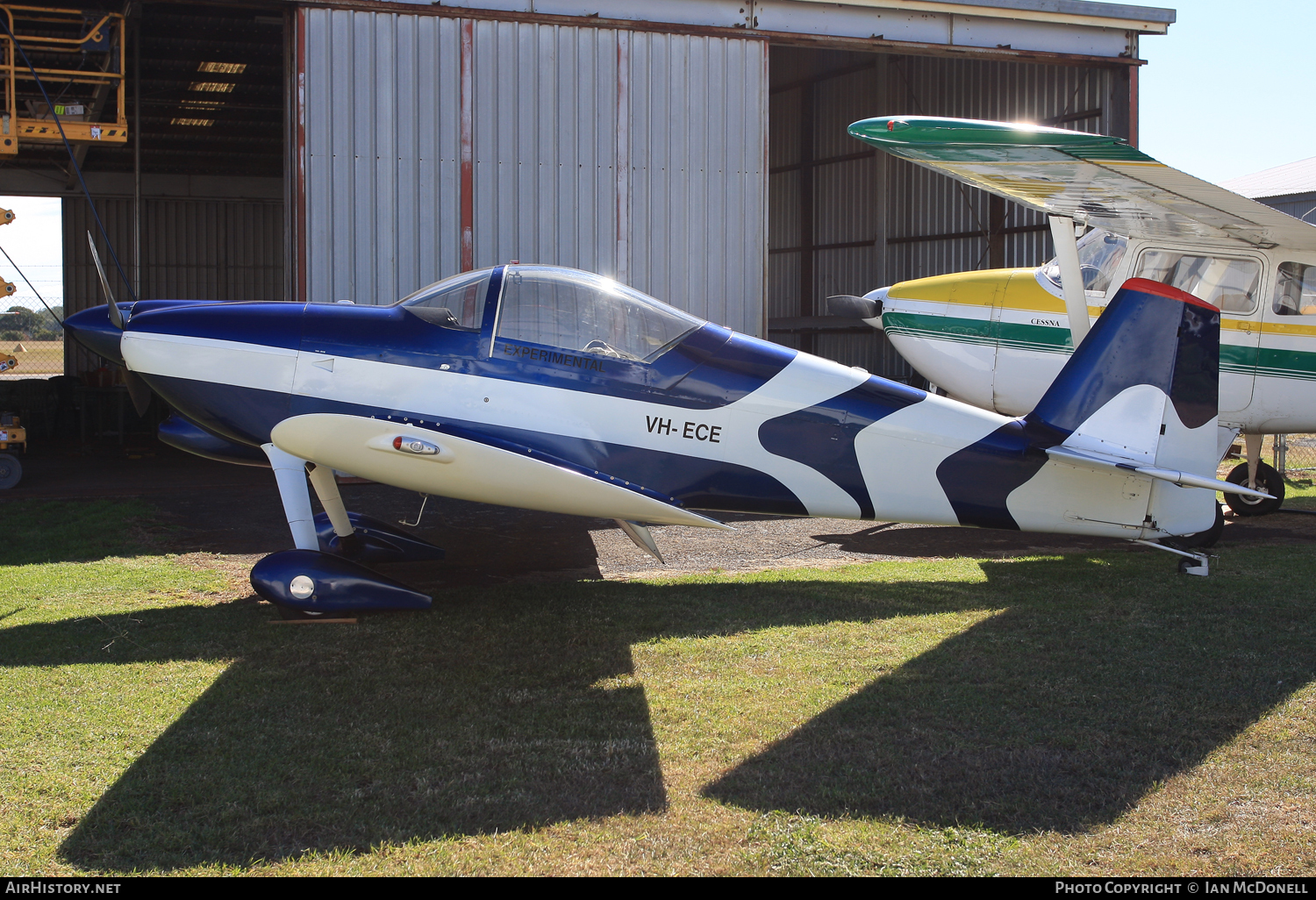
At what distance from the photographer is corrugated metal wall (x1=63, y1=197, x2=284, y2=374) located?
86.7 feet

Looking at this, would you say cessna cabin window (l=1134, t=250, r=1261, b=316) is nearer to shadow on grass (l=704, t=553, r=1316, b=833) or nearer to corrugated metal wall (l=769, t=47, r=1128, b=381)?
shadow on grass (l=704, t=553, r=1316, b=833)

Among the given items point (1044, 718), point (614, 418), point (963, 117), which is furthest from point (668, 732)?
point (963, 117)

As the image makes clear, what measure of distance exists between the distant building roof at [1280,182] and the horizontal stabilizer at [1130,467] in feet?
93.9

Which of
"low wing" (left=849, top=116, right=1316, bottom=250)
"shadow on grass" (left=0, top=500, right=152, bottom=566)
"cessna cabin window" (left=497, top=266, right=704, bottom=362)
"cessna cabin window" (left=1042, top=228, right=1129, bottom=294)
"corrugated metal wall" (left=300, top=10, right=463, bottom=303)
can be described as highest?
"corrugated metal wall" (left=300, top=10, right=463, bottom=303)

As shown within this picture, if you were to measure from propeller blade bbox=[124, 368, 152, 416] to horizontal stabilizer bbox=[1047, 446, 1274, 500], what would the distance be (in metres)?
5.88

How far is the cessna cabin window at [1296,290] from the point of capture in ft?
27.5

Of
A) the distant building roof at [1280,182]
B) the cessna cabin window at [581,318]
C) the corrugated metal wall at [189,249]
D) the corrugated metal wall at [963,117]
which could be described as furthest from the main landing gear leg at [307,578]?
the distant building roof at [1280,182]

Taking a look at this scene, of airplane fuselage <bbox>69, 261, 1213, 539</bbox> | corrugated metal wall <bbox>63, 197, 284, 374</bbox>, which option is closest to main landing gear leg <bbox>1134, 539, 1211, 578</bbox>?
airplane fuselage <bbox>69, 261, 1213, 539</bbox>

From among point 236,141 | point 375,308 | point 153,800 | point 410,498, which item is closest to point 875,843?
point 153,800

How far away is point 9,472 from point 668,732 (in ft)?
35.3

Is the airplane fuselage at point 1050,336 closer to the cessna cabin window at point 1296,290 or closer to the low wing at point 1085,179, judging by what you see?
the cessna cabin window at point 1296,290

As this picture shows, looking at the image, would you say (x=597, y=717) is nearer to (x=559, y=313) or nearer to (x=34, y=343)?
(x=559, y=313)

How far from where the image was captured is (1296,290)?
8.41 meters
